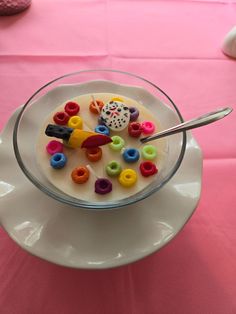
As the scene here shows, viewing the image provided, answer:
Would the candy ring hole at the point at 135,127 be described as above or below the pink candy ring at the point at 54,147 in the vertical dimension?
above

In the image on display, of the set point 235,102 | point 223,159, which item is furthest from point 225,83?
point 223,159

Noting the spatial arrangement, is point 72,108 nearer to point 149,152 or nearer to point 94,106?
point 94,106

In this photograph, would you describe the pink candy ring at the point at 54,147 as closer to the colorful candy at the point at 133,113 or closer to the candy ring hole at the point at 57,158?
the candy ring hole at the point at 57,158

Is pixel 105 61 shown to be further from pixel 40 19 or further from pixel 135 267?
pixel 135 267

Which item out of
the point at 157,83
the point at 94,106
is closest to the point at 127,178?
the point at 94,106


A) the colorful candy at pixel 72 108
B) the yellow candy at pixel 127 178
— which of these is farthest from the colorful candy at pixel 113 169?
the colorful candy at pixel 72 108
